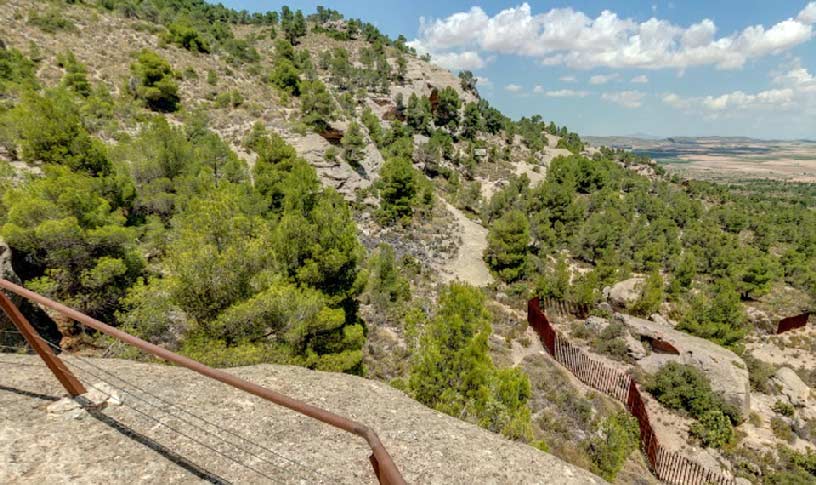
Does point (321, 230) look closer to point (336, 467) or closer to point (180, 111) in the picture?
point (336, 467)

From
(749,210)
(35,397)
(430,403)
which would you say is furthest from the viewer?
(749,210)

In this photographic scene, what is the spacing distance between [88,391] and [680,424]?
20.3m

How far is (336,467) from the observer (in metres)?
4.41

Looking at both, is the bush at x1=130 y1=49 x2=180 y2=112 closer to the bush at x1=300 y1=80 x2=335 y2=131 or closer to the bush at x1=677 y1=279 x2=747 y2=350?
the bush at x1=300 y1=80 x2=335 y2=131

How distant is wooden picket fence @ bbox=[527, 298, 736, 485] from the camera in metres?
12.5

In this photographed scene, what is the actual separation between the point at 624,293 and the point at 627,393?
11.6 metres

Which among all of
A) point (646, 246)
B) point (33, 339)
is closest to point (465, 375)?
point (33, 339)

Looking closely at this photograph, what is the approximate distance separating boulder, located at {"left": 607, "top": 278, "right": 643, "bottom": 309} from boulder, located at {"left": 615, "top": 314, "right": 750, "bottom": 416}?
4.48 metres

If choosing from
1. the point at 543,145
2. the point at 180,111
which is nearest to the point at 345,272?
the point at 180,111

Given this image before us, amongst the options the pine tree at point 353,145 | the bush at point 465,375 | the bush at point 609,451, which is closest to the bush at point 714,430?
the bush at point 609,451

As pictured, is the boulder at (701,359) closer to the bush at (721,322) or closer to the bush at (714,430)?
the bush at (714,430)

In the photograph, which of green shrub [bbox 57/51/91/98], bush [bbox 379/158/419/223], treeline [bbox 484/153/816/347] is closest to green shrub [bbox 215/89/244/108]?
green shrub [bbox 57/51/91/98]

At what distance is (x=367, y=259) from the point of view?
22.2 metres

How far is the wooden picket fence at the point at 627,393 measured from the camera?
→ 12508 mm
